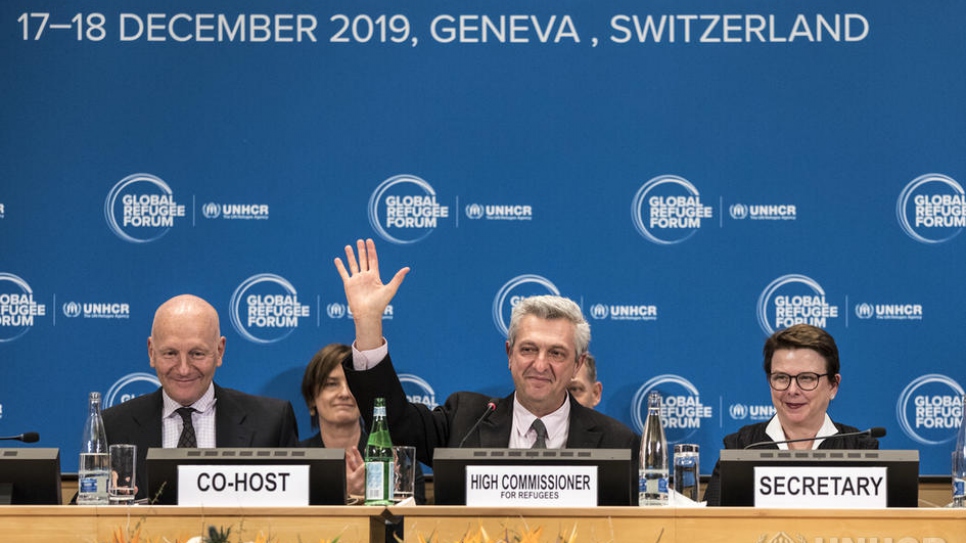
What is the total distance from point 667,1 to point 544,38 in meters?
0.49

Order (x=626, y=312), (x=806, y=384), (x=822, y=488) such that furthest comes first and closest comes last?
(x=626, y=312) → (x=806, y=384) → (x=822, y=488)

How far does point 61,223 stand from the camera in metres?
4.81

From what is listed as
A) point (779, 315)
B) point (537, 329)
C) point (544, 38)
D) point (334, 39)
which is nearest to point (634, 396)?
point (779, 315)

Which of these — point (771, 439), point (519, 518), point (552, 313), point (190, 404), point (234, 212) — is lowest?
point (519, 518)

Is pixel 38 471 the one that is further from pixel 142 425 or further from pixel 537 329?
pixel 537 329

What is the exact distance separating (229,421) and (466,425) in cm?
86

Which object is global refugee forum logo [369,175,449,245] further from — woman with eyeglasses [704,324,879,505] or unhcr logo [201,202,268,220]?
woman with eyeglasses [704,324,879,505]

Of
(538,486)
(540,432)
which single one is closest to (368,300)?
(540,432)

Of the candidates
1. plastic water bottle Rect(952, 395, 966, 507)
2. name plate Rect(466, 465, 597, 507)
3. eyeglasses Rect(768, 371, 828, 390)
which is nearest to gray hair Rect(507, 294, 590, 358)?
eyeglasses Rect(768, 371, 828, 390)

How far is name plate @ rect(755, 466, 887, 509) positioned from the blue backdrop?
1.84 meters

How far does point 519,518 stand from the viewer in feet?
8.87

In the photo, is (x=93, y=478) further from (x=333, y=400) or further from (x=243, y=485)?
(x=333, y=400)

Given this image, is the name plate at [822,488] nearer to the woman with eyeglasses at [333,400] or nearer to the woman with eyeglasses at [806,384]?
the woman with eyeglasses at [806,384]

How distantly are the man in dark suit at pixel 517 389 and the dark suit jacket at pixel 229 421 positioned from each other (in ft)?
1.89
